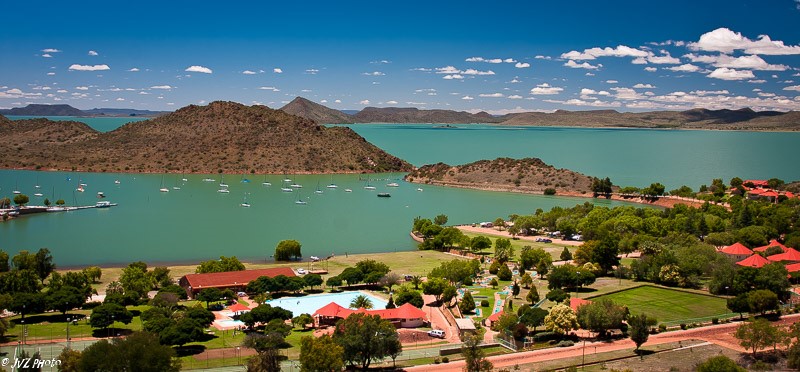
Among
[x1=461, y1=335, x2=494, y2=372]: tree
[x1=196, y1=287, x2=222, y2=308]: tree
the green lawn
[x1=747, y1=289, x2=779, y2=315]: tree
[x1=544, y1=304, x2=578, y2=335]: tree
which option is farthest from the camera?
[x1=196, y1=287, x2=222, y2=308]: tree

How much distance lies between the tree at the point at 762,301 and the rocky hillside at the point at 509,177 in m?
68.7

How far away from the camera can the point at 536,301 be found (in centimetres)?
3781

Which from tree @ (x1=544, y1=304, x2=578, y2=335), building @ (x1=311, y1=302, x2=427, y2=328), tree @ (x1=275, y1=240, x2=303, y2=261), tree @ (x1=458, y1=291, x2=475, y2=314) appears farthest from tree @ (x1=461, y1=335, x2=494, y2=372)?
tree @ (x1=275, y1=240, x2=303, y2=261)

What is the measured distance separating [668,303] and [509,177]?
3072 inches

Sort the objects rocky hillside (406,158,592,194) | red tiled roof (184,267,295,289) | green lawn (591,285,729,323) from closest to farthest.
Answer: green lawn (591,285,729,323), red tiled roof (184,267,295,289), rocky hillside (406,158,592,194)

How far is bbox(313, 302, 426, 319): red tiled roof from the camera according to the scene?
3403cm

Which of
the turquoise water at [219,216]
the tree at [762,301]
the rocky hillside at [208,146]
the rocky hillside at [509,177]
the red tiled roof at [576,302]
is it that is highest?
the rocky hillside at [208,146]

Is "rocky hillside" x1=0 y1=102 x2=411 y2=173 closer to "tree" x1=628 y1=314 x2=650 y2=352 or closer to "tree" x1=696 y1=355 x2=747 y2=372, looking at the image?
"tree" x1=628 y1=314 x2=650 y2=352

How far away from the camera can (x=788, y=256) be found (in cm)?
4591

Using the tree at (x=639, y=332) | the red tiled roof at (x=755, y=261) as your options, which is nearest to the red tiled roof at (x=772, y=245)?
the red tiled roof at (x=755, y=261)

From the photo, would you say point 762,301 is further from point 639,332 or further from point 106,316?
point 106,316

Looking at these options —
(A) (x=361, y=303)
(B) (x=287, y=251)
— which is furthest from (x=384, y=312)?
(B) (x=287, y=251)

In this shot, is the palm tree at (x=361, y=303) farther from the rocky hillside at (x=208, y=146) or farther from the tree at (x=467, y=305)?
the rocky hillside at (x=208, y=146)

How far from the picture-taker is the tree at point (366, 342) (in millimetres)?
27359
